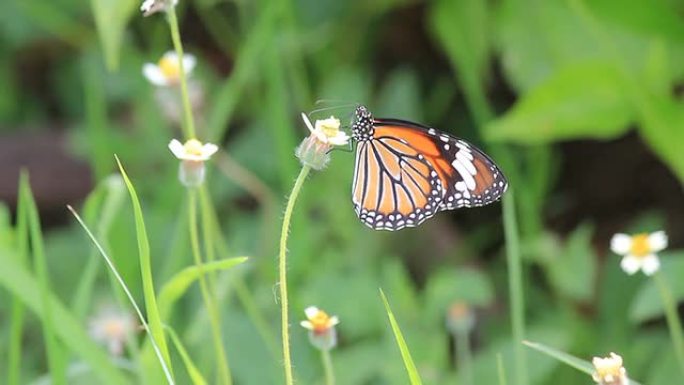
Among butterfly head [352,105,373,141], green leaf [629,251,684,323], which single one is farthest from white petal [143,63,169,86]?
green leaf [629,251,684,323]

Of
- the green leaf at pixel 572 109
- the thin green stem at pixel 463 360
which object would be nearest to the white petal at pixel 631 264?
the thin green stem at pixel 463 360

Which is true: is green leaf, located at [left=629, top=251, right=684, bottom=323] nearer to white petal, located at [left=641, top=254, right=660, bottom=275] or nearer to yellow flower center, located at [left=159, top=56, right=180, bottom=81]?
white petal, located at [left=641, top=254, right=660, bottom=275]

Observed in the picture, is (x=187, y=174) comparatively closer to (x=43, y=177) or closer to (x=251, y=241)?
(x=251, y=241)

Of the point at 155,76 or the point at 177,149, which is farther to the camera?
the point at 155,76

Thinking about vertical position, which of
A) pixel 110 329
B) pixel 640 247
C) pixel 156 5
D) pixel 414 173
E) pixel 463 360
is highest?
pixel 156 5

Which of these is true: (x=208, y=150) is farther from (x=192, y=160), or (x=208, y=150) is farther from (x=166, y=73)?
(x=166, y=73)

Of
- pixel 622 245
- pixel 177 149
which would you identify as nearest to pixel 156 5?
pixel 177 149
